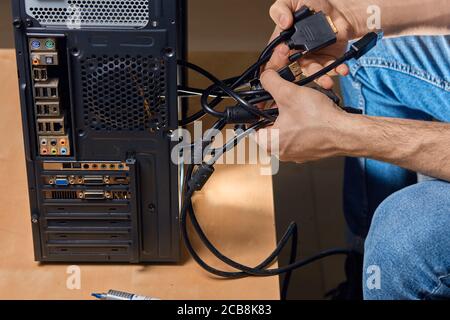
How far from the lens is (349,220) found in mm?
1258

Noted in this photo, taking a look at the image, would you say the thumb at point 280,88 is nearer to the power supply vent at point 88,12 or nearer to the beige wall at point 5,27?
the power supply vent at point 88,12

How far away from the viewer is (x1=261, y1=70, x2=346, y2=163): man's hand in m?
0.82

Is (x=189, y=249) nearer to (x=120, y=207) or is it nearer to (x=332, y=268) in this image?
(x=120, y=207)

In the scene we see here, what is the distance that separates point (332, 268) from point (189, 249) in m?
0.60

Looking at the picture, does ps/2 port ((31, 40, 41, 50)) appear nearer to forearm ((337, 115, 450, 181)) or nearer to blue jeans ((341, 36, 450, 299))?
forearm ((337, 115, 450, 181))

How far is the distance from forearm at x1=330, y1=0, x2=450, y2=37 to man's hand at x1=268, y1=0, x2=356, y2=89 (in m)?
0.03

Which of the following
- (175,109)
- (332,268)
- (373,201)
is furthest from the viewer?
(332,268)

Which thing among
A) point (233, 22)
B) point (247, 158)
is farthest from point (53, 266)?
point (233, 22)

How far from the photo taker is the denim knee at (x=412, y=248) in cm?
85

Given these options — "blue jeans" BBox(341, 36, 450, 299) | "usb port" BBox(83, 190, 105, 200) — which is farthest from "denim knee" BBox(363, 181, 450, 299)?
"usb port" BBox(83, 190, 105, 200)

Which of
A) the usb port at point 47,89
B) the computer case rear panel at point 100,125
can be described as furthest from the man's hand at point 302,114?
the usb port at point 47,89

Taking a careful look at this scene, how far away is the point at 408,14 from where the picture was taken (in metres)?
1.10

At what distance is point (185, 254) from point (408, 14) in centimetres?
51

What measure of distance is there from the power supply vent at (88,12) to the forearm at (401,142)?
0.27 meters
